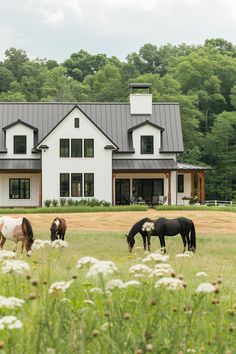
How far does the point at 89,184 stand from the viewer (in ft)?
142

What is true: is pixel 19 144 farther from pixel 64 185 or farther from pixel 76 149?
pixel 64 185

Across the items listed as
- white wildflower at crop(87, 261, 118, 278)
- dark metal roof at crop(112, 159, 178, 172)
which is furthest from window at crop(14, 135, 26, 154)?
white wildflower at crop(87, 261, 118, 278)

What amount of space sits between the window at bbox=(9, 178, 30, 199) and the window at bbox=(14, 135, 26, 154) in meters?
2.22

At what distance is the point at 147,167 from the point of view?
43031 millimetres

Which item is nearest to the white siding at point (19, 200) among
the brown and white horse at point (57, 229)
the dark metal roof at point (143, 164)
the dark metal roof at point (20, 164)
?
the dark metal roof at point (20, 164)

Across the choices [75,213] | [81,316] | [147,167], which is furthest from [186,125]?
[81,316]

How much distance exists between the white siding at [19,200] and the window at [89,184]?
4.04 m

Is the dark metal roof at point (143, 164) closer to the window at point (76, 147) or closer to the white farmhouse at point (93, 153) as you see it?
the white farmhouse at point (93, 153)

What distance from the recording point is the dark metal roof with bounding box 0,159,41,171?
139 feet

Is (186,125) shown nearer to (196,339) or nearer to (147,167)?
(147,167)

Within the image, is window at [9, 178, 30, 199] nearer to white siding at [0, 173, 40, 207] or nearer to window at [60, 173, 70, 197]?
white siding at [0, 173, 40, 207]

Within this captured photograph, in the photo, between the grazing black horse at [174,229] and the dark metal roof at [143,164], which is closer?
the grazing black horse at [174,229]

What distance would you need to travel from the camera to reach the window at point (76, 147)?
42.9 meters

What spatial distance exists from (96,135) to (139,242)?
2192 centimetres
